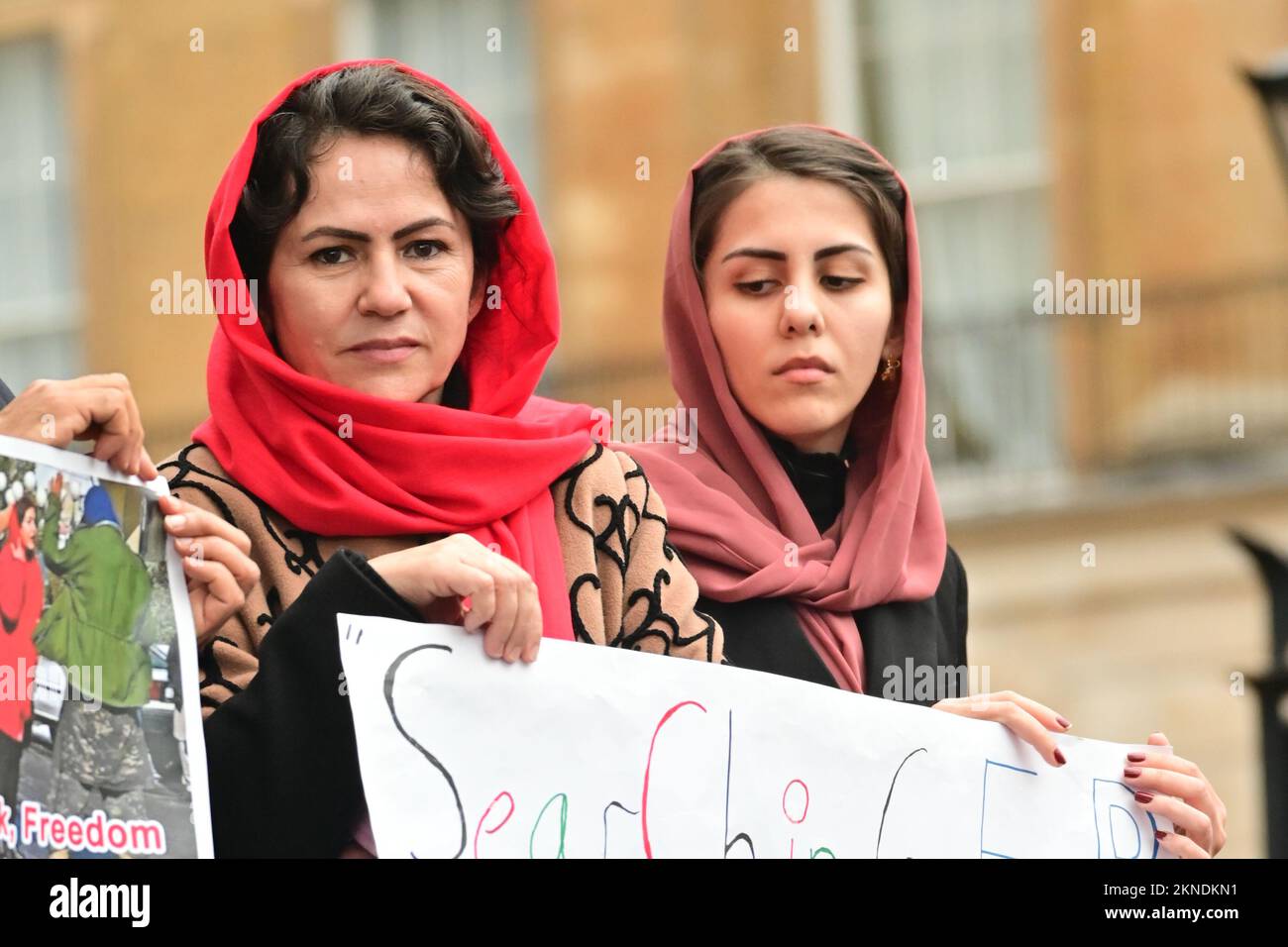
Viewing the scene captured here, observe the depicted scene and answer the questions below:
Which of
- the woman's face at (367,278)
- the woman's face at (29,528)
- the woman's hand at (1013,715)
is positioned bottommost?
the woman's hand at (1013,715)

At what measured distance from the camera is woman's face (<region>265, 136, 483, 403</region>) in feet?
8.00

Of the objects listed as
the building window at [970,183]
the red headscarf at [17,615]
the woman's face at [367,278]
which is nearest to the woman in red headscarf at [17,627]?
the red headscarf at [17,615]

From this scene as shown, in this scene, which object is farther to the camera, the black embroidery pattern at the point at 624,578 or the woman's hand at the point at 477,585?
the black embroidery pattern at the point at 624,578

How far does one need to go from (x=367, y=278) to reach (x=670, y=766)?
618 millimetres

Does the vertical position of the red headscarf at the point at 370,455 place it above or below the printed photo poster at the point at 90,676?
above

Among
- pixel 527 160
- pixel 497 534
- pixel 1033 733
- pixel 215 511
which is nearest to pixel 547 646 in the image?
pixel 497 534

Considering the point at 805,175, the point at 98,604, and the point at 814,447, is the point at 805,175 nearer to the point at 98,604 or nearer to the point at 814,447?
the point at 814,447

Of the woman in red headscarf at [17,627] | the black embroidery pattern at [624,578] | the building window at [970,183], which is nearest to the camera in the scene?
the woman in red headscarf at [17,627]

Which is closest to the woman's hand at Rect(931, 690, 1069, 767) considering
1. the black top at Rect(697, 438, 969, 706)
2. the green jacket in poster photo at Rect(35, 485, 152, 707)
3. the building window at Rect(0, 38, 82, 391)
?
the black top at Rect(697, 438, 969, 706)

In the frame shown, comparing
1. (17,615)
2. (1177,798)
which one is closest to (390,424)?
(17,615)

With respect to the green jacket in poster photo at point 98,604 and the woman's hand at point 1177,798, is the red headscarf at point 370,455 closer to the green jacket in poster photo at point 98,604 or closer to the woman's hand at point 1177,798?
the green jacket in poster photo at point 98,604

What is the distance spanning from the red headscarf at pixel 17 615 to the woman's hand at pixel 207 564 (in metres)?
0.17

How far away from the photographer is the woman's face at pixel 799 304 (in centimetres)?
289
